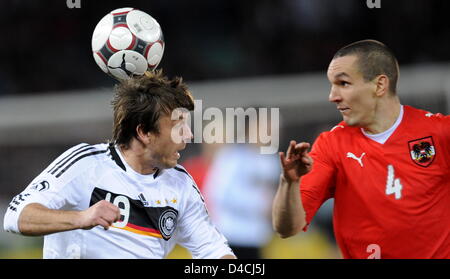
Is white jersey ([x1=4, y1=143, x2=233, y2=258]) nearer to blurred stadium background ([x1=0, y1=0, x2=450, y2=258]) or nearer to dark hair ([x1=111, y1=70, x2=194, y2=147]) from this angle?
dark hair ([x1=111, y1=70, x2=194, y2=147])

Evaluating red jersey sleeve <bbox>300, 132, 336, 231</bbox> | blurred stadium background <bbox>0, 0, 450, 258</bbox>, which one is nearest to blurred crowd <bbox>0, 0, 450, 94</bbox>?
blurred stadium background <bbox>0, 0, 450, 258</bbox>

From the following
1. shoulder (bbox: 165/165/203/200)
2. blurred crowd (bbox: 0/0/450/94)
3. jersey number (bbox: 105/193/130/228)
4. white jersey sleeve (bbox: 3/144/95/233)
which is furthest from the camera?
blurred crowd (bbox: 0/0/450/94)

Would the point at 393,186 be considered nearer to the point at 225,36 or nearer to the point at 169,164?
the point at 169,164

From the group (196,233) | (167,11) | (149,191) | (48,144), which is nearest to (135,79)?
(149,191)

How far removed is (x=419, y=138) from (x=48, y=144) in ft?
19.3

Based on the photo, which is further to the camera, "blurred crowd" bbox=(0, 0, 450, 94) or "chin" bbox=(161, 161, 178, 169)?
"blurred crowd" bbox=(0, 0, 450, 94)

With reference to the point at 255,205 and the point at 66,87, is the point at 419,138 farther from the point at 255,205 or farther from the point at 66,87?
the point at 66,87

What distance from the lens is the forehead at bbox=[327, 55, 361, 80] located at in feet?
15.2

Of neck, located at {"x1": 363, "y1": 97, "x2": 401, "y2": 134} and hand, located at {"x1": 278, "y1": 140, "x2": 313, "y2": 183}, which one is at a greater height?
neck, located at {"x1": 363, "y1": 97, "x2": 401, "y2": 134}

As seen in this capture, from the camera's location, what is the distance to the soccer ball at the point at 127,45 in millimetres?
4824

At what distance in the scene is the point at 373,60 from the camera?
186 inches

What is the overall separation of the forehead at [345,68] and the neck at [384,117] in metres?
0.30

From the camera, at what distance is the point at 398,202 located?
4.54m

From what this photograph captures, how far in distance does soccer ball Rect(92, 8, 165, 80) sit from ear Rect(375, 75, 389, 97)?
5.01 feet
